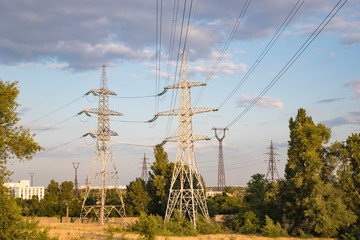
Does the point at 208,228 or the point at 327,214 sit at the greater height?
the point at 327,214

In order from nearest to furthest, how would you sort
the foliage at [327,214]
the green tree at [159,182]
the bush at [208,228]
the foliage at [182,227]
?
the foliage at [327,214]
the foliage at [182,227]
the bush at [208,228]
the green tree at [159,182]

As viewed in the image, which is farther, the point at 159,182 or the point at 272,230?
the point at 159,182

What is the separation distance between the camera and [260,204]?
49750 millimetres

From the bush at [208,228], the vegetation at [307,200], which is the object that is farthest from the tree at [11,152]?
the bush at [208,228]

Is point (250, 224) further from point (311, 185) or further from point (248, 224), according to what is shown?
point (311, 185)

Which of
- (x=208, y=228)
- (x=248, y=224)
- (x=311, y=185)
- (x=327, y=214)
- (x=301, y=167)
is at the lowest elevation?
(x=208, y=228)

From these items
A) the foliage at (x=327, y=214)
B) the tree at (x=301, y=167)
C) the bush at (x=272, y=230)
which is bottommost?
the bush at (x=272, y=230)

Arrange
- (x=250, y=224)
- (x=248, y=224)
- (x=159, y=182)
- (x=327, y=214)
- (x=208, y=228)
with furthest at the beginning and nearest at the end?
(x=159, y=182), (x=248, y=224), (x=250, y=224), (x=208, y=228), (x=327, y=214)

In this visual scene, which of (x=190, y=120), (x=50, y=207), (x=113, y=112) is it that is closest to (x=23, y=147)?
(x=190, y=120)

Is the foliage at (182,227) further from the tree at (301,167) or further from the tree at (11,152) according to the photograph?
the tree at (11,152)

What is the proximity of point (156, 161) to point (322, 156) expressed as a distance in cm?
3691

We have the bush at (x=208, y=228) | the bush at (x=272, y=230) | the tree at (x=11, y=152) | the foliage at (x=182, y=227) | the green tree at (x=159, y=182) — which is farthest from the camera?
the green tree at (x=159, y=182)

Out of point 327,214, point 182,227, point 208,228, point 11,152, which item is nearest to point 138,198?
point 182,227

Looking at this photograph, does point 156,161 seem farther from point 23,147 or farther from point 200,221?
point 23,147
